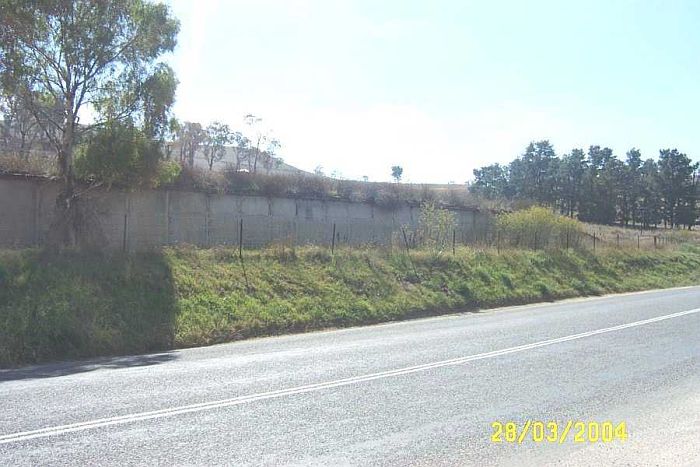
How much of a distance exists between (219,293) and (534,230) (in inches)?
938

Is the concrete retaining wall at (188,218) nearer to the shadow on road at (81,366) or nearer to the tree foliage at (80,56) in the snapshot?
the tree foliage at (80,56)

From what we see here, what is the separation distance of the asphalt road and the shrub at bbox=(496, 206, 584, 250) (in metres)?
23.3

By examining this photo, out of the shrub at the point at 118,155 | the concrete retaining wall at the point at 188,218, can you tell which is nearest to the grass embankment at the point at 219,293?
the concrete retaining wall at the point at 188,218

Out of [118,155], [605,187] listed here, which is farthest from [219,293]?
[605,187]

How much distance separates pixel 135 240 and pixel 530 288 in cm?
1536

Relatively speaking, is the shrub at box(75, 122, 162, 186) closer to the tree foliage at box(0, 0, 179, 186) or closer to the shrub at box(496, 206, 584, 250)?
the tree foliage at box(0, 0, 179, 186)

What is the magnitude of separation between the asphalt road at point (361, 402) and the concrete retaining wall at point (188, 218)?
34.0ft

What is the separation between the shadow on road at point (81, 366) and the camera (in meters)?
9.61

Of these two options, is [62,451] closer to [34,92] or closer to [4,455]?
[4,455]

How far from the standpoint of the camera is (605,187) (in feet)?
284

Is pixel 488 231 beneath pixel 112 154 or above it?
beneath

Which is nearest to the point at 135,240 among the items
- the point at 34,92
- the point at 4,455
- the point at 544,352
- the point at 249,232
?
the point at 249,232

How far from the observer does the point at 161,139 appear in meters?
19.6
